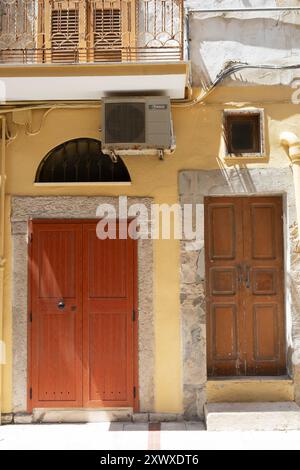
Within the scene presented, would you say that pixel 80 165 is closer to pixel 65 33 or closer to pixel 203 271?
pixel 65 33

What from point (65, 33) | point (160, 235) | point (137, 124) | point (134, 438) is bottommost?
point (134, 438)

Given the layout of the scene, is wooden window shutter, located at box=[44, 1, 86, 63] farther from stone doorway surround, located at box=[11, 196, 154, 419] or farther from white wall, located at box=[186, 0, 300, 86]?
stone doorway surround, located at box=[11, 196, 154, 419]

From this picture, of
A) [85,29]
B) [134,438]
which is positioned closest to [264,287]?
[134,438]

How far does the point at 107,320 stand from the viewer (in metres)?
5.72

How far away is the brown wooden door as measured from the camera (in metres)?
5.88

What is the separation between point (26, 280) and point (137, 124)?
2.26 metres

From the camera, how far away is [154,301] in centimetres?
571

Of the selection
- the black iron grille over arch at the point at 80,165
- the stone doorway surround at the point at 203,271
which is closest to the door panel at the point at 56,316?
the black iron grille over arch at the point at 80,165

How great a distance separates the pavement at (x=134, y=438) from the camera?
193 inches

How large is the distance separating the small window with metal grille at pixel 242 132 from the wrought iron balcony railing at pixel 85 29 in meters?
1.02

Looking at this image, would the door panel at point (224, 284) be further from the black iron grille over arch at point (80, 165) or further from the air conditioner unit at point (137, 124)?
the black iron grille over arch at point (80, 165)

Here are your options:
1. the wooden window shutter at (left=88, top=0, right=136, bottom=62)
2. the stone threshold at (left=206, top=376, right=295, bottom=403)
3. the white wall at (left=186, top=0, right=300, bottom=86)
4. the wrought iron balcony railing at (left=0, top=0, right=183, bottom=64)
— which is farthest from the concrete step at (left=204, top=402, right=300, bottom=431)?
the wooden window shutter at (left=88, top=0, right=136, bottom=62)

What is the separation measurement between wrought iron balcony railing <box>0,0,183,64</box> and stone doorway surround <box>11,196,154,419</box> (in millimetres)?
1752

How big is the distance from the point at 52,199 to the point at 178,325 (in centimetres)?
213
